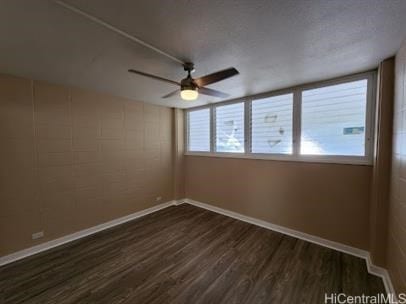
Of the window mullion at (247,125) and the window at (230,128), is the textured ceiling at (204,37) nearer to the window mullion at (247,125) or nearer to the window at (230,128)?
the window mullion at (247,125)

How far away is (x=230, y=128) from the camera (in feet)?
12.0

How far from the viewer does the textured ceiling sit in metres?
1.17

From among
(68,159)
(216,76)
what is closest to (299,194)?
(216,76)

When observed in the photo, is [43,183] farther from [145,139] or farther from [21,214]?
[145,139]

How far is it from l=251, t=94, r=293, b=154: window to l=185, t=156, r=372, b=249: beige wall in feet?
0.88

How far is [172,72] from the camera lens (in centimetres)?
217

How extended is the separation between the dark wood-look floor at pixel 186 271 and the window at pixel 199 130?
1.88 m

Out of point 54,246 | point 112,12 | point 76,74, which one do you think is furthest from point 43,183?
point 112,12

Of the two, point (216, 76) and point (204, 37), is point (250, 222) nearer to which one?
point (216, 76)

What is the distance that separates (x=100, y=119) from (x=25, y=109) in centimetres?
91

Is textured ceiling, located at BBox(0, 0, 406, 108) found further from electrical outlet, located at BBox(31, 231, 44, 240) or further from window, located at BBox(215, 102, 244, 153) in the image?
electrical outlet, located at BBox(31, 231, 44, 240)

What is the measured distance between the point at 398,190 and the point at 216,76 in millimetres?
1941

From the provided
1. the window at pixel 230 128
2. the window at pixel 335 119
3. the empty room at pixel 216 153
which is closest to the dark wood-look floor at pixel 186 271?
the empty room at pixel 216 153

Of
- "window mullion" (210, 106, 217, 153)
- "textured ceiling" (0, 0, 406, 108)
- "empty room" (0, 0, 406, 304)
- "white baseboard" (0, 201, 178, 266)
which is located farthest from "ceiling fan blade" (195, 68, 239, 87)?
"white baseboard" (0, 201, 178, 266)
